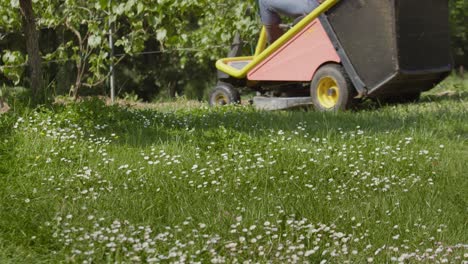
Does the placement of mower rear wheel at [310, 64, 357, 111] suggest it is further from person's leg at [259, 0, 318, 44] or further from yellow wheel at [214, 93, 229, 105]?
yellow wheel at [214, 93, 229, 105]

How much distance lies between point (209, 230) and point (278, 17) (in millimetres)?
5636

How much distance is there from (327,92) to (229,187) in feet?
13.5

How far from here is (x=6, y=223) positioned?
420 cm

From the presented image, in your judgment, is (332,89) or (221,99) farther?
(221,99)

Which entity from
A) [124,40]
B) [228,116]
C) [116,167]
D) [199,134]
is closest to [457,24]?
[124,40]

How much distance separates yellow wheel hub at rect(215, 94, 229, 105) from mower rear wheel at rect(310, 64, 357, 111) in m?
1.56

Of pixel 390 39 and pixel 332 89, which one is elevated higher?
pixel 390 39

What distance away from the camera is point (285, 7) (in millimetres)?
9305

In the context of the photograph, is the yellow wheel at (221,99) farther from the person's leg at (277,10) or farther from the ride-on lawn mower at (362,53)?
the person's leg at (277,10)

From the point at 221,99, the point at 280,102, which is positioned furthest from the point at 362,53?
the point at 221,99

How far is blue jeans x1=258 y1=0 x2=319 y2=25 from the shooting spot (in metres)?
9.26

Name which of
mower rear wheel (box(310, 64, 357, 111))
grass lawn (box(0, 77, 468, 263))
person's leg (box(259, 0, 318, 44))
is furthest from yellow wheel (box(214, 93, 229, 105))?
grass lawn (box(0, 77, 468, 263))

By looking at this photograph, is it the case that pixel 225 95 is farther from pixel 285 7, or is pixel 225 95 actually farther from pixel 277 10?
pixel 285 7

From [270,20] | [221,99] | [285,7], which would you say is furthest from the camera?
[221,99]
